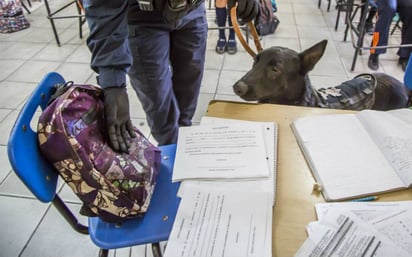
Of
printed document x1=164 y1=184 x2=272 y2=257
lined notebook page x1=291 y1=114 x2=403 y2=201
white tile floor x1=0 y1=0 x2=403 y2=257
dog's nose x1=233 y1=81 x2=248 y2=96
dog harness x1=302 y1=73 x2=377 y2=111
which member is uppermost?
lined notebook page x1=291 y1=114 x2=403 y2=201

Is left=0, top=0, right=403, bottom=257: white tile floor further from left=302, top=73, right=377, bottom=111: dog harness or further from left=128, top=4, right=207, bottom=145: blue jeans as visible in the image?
left=302, top=73, right=377, bottom=111: dog harness

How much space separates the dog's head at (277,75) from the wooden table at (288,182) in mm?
235

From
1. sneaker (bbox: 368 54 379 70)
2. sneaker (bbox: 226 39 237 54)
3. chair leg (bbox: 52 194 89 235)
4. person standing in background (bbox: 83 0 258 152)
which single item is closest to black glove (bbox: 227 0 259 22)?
person standing in background (bbox: 83 0 258 152)

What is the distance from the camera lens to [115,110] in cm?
86

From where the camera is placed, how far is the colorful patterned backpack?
72 cm

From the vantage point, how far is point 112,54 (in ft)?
3.00

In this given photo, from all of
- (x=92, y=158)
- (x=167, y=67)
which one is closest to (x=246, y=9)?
(x=167, y=67)

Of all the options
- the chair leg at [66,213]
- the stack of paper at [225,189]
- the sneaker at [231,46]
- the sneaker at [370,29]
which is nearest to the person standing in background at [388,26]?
the sneaker at [370,29]

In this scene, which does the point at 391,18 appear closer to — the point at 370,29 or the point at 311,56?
the point at 370,29

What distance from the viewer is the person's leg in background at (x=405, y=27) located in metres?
2.58

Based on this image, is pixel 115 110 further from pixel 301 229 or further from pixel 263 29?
pixel 263 29

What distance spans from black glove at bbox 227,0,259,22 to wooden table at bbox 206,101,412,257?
1.44 feet

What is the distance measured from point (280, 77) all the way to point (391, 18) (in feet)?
6.35

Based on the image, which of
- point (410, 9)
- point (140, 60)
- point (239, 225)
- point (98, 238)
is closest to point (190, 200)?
point (239, 225)
